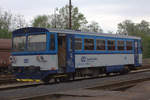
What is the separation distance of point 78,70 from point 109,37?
11.5 feet

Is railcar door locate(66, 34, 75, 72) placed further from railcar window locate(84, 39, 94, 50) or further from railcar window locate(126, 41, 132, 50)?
railcar window locate(126, 41, 132, 50)

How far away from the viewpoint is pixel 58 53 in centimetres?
1552

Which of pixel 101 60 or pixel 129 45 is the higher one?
pixel 129 45

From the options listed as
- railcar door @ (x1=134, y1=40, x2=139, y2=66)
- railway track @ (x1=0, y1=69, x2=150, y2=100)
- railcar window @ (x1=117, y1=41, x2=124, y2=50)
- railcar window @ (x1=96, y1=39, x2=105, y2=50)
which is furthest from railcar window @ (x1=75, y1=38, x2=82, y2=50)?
railcar door @ (x1=134, y1=40, x2=139, y2=66)

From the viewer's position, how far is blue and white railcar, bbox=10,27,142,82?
14711 millimetres

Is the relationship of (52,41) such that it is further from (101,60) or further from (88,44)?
(101,60)

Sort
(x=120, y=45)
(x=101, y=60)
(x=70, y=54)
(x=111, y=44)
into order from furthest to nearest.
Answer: (x=120, y=45) < (x=111, y=44) < (x=101, y=60) < (x=70, y=54)

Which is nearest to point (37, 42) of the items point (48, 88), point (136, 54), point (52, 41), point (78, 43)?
point (52, 41)

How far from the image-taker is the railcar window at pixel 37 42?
48.5ft

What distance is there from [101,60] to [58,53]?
12.4 ft

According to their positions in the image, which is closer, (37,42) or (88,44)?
(37,42)

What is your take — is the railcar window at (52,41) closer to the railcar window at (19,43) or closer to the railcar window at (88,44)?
the railcar window at (19,43)

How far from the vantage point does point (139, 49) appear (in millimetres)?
22000

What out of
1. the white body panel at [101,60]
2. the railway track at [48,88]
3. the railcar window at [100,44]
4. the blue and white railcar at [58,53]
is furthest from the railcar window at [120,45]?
the railway track at [48,88]
